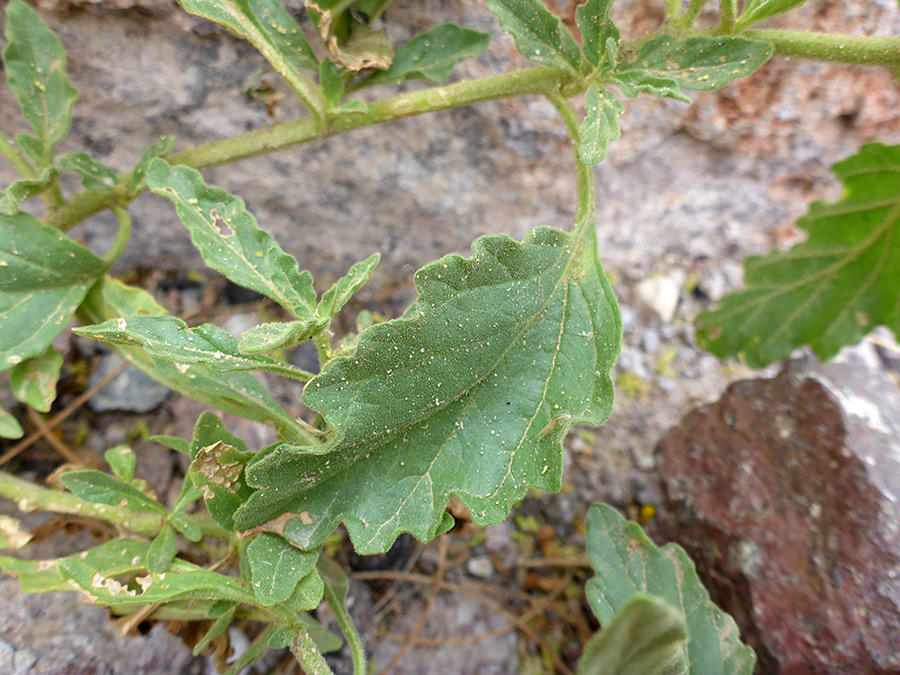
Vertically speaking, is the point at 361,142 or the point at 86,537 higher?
the point at 361,142

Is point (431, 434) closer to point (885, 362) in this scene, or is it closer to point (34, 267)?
point (34, 267)

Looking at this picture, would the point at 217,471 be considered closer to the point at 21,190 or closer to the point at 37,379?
the point at 37,379

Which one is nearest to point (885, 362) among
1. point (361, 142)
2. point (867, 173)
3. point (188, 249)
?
point (867, 173)

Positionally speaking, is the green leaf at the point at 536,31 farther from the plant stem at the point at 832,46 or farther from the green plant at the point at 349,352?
the plant stem at the point at 832,46

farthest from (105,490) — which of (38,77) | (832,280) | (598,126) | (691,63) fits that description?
(832,280)

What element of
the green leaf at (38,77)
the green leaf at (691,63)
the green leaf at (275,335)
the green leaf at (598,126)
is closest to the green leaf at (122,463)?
the green leaf at (275,335)
